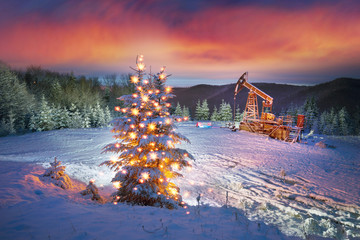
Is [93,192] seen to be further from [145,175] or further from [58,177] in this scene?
[145,175]

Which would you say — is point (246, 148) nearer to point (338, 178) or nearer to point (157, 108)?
point (338, 178)

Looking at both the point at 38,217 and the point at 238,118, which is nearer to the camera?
the point at 38,217

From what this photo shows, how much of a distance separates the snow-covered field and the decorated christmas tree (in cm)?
74

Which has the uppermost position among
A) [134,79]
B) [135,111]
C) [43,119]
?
[134,79]

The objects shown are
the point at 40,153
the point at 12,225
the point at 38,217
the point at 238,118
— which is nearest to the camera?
the point at 12,225

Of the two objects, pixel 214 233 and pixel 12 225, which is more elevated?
pixel 12 225

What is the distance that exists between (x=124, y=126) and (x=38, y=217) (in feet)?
11.6

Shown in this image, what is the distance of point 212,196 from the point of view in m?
8.90

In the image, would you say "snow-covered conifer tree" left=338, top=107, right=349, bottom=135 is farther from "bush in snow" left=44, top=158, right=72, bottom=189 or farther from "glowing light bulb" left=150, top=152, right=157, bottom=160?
"bush in snow" left=44, top=158, right=72, bottom=189

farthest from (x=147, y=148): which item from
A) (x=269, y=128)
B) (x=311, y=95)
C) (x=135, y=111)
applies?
(x=311, y=95)

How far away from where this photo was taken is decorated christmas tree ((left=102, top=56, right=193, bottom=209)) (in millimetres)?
6281

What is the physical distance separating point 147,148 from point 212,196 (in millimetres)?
4723

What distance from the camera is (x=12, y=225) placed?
386 centimetres

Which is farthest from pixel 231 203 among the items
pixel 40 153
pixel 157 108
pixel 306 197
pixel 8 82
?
pixel 8 82
